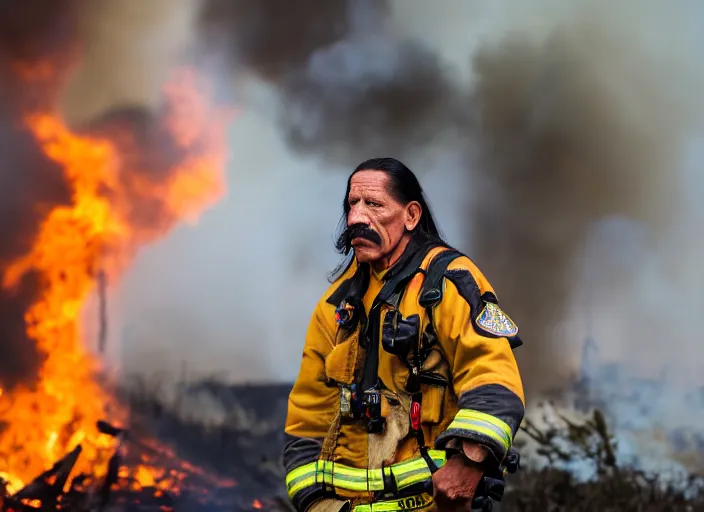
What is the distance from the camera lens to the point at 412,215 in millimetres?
3949

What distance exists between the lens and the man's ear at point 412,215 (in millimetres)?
3926

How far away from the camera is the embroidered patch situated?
11.3 feet

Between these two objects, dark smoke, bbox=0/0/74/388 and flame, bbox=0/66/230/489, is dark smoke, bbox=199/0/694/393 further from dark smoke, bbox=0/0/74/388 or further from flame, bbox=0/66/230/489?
dark smoke, bbox=0/0/74/388

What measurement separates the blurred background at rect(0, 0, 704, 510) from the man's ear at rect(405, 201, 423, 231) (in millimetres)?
4986

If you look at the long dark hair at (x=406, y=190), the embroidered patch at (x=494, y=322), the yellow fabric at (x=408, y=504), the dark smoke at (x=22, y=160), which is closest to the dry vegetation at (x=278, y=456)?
the dark smoke at (x=22, y=160)

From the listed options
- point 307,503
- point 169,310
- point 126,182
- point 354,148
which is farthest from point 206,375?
point 307,503

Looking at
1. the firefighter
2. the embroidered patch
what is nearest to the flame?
the firefighter

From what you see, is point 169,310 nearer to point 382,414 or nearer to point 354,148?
point 354,148

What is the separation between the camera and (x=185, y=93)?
29.4 ft

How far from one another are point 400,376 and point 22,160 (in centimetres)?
620

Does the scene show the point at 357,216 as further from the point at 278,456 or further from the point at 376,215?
the point at 278,456

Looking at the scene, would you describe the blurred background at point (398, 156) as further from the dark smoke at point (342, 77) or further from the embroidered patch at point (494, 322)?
the embroidered patch at point (494, 322)

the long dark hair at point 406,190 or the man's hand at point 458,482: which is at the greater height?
the long dark hair at point 406,190

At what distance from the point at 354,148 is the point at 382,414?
226 inches
